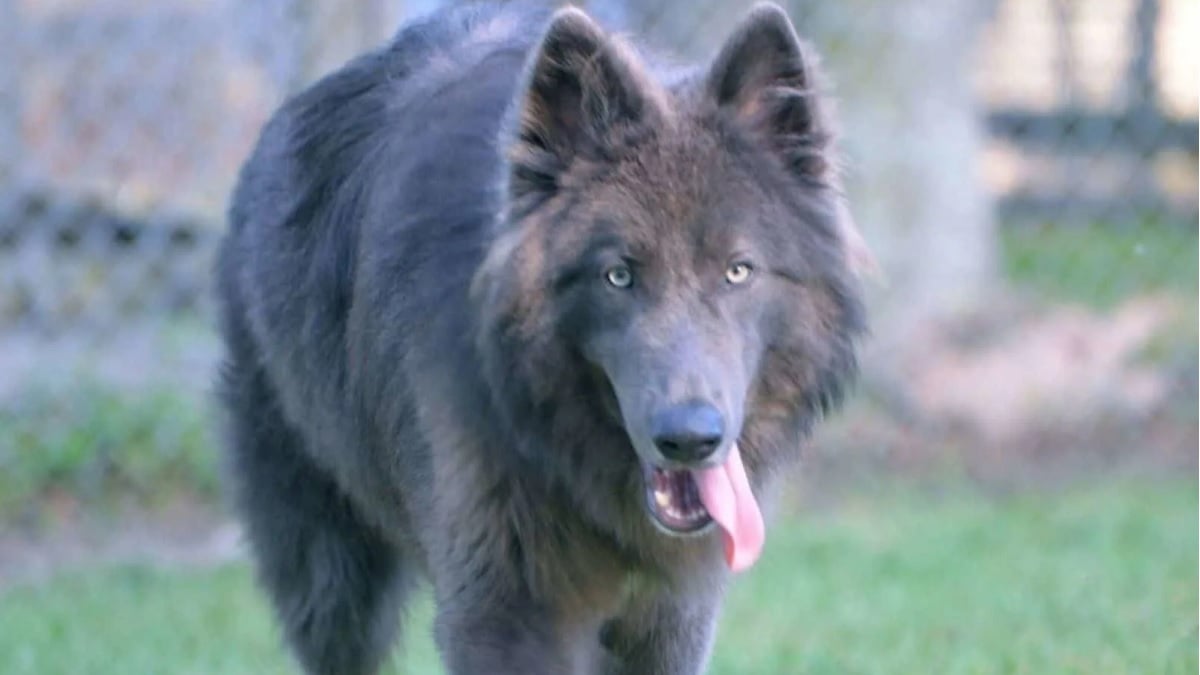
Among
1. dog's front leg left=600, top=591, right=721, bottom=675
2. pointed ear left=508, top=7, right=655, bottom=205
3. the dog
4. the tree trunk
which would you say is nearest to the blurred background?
the tree trunk

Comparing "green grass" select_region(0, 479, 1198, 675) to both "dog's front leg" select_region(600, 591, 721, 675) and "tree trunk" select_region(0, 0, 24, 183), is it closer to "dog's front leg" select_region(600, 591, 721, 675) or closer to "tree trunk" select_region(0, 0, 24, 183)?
"dog's front leg" select_region(600, 591, 721, 675)

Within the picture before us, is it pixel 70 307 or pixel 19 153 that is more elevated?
pixel 19 153

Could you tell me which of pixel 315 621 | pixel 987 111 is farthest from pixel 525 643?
pixel 987 111

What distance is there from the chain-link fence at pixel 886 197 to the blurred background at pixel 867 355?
1 cm

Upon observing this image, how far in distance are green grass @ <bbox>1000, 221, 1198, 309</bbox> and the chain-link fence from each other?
0.04 ft

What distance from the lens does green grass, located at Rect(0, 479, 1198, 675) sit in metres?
6.21

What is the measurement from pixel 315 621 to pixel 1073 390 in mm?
4942

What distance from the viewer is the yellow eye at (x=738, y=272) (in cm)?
400

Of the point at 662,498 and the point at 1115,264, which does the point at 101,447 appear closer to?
the point at 662,498

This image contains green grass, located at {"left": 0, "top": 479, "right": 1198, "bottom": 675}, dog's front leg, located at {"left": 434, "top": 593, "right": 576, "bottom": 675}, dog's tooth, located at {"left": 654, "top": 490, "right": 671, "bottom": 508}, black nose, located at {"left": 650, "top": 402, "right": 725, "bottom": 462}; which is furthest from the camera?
green grass, located at {"left": 0, "top": 479, "right": 1198, "bottom": 675}

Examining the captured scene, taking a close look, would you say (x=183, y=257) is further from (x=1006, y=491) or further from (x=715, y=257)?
(x=715, y=257)

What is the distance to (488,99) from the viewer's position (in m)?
4.60

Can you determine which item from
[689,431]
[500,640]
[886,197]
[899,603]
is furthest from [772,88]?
[886,197]

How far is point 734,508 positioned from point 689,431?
1.19 ft
